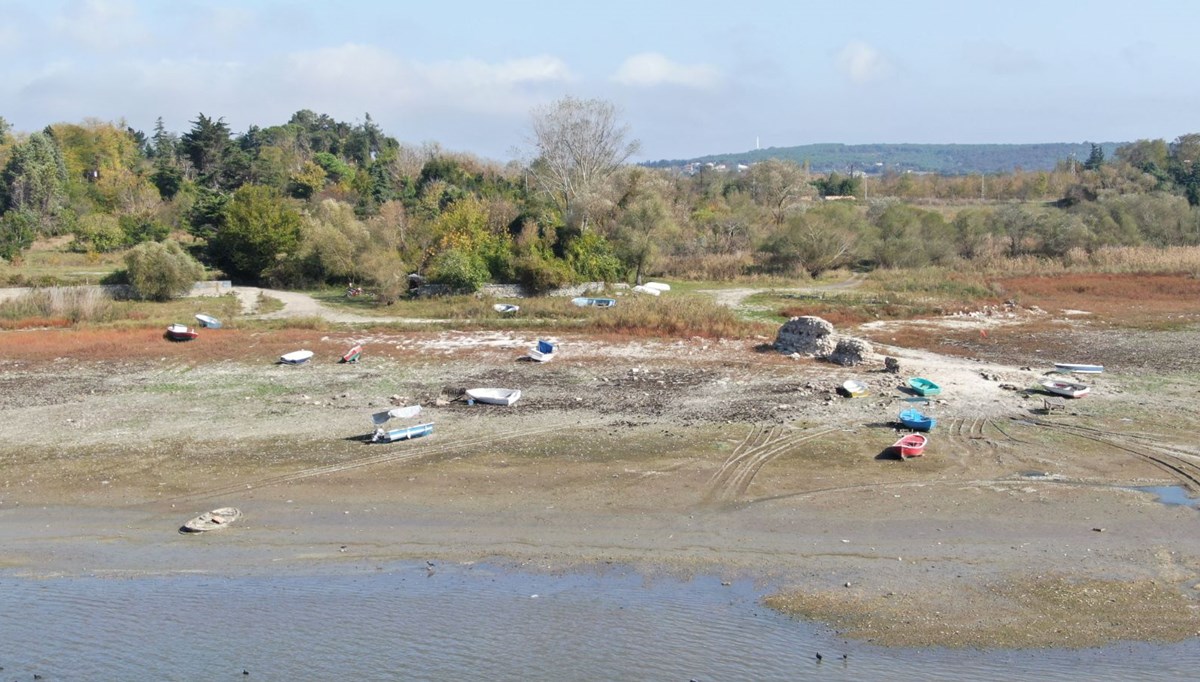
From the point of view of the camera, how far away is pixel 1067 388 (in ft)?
75.9

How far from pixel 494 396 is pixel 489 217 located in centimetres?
2888

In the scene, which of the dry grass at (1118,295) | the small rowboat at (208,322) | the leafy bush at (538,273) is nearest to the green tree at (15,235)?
the small rowboat at (208,322)

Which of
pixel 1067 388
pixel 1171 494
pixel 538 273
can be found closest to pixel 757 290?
pixel 538 273

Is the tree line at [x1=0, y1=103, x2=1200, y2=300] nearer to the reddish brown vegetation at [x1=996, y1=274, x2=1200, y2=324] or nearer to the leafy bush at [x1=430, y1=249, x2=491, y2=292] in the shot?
the leafy bush at [x1=430, y1=249, x2=491, y2=292]

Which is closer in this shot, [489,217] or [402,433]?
[402,433]

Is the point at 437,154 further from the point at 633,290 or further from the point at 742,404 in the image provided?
the point at 742,404

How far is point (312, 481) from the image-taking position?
17.9 meters

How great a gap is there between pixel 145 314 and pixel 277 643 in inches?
1132

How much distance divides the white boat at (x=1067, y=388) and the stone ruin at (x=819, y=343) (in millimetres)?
4972

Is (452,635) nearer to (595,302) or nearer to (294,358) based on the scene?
(294,358)

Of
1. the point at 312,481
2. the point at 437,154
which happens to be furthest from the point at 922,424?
the point at 437,154

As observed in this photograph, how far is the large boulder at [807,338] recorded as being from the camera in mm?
28219

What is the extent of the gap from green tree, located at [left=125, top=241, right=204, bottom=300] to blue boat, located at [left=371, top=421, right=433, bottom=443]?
998 inches

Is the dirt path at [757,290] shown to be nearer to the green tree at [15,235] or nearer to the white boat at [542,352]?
the white boat at [542,352]
